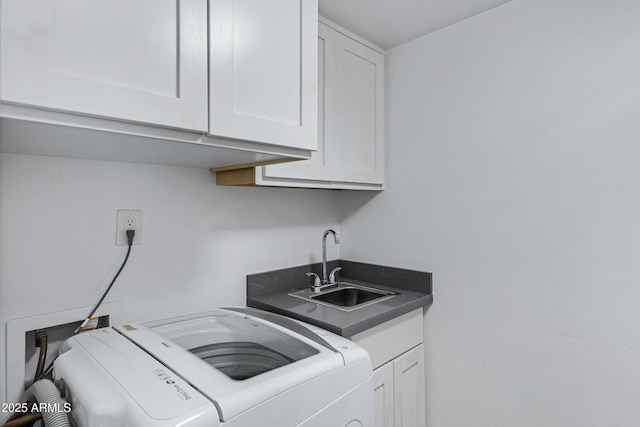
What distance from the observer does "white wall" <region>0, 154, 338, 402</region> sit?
101 cm

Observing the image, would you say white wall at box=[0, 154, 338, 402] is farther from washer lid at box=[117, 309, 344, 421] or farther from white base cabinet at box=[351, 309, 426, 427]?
white base cabinet at box=[351, 309, 426, 427]

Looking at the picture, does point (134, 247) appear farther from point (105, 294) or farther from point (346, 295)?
point (346, 295)

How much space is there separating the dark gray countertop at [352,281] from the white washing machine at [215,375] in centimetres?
18

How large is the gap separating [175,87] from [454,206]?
52.8 inches

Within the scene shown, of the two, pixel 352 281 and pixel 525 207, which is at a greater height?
pixel 525 207

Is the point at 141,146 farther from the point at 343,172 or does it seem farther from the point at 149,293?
the point at 343,172

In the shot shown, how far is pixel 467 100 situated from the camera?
1.61m

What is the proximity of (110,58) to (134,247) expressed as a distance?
0.74 m

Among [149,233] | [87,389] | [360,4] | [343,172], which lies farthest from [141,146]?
[360,4]

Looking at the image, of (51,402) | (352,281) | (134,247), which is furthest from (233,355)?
(352,281)

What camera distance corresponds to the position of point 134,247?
1.24 meters

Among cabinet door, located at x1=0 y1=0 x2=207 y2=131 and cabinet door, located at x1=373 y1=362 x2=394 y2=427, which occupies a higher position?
cabinet door, located at x1=0 y1=0 x2=207 y2=131

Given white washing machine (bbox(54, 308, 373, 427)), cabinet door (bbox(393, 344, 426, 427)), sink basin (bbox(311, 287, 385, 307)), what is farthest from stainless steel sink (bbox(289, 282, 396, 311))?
white washing machine (bbox(54, 308, 373, 427))

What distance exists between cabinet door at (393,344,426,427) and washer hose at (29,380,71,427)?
121 cm
